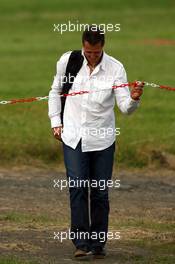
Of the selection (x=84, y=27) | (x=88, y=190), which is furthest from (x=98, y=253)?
(x=84, y=27)

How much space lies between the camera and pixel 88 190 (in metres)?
9.55

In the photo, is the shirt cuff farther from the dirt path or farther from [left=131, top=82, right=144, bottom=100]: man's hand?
the dirt path

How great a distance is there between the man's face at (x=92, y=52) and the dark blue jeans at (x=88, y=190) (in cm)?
75

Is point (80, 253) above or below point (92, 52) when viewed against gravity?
below

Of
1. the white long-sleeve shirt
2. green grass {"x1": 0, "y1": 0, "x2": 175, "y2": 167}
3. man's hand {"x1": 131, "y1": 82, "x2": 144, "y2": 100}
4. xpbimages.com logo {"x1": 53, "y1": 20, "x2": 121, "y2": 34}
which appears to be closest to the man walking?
the white long-sleeve shirt

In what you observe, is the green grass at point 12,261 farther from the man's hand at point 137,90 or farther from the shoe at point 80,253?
the man's hand at point 137,90

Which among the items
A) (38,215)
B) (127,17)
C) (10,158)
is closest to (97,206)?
(38,215)

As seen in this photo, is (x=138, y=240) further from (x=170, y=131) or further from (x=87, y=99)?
(x=170, y=131)

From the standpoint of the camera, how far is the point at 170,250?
33.0ft

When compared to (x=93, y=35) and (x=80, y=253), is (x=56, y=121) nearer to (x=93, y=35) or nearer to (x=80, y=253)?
(x=93, y=35)

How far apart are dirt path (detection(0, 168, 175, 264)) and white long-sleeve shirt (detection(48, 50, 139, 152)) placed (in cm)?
106

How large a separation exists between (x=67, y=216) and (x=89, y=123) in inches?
111

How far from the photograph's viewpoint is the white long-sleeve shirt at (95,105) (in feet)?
30.8

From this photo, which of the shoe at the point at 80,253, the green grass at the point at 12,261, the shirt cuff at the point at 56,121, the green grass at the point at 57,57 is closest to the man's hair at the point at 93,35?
the shirt cuff at the point at 56,121
